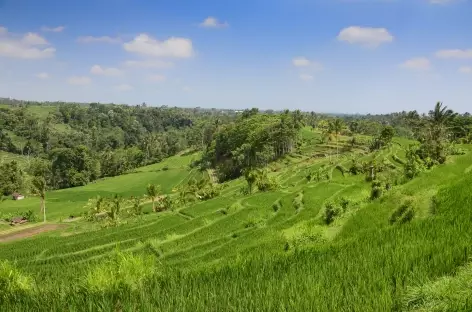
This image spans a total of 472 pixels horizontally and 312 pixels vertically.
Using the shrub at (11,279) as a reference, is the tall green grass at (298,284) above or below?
above

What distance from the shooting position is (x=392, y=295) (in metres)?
4.95

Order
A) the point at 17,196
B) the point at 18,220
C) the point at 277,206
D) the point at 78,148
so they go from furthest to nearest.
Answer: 1. the point at 78,148
2. the point at 17,196
3. the point at 18,220
4. the point at 277,206

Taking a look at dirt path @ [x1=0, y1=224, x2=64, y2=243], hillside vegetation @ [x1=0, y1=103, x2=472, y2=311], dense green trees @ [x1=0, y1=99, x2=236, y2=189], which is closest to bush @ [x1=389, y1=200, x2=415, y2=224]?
hillside vegetation @ [x1=0, y1=103, x2=472, y2=311]

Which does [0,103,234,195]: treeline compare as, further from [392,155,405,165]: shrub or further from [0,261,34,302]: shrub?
[0,261,34,302]: shrub

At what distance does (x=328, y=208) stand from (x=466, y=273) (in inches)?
801

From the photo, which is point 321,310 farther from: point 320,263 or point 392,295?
point 320,263

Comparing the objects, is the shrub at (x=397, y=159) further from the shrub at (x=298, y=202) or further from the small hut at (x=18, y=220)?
the small hut at (x=18, y=220)

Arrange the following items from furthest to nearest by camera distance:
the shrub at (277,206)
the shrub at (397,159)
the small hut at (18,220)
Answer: the shrub at (397,159)
the small hut at (18,220)
the shrub at (277,206)

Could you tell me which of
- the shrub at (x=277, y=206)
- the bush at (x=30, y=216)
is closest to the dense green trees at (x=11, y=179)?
the bush at (x=30, y=216)

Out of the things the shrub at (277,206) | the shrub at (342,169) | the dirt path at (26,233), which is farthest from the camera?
Answer: the shrub at (342,169)

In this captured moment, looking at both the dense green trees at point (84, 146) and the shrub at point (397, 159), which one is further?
the dense green trees at point (84, 146)

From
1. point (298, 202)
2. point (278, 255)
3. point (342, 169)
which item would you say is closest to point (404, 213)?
point (278, 255)

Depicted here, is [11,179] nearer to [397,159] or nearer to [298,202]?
[397,159]

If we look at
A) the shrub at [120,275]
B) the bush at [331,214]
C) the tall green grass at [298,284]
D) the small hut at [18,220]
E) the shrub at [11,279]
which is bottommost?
the small hut at [18,220]
